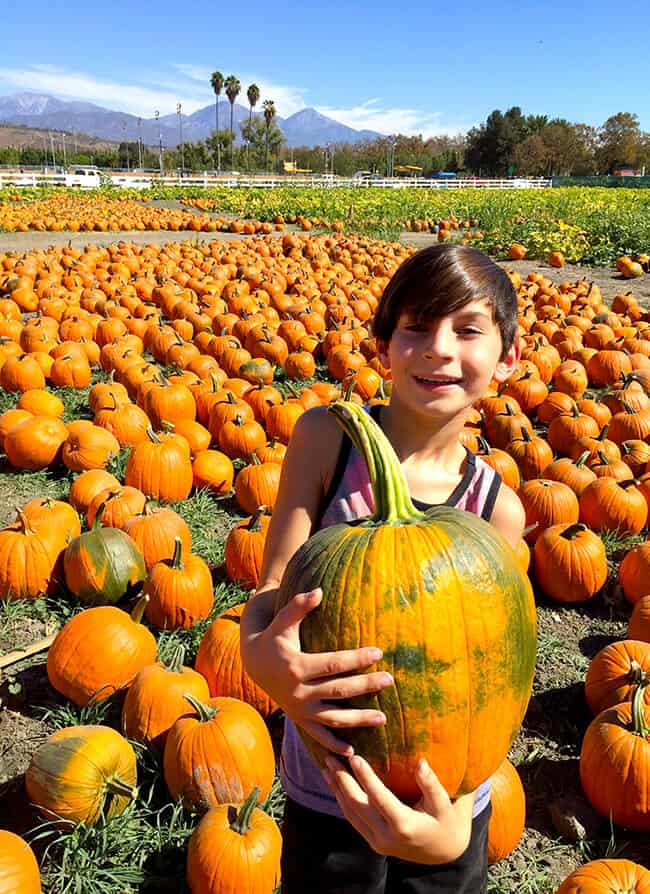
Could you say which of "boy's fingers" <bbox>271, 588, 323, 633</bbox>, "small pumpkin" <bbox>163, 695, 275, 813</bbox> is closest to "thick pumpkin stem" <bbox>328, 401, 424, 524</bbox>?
"boy's fingers" <bbox>271, 588, 323, 633</bbox>

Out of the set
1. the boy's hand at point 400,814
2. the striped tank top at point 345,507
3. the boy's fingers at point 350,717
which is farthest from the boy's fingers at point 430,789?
the striped tank top at point 345,507

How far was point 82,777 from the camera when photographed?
8.43 feet

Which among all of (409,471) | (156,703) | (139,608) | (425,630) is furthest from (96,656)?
(425,630)

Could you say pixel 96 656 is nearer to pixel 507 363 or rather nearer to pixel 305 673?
pixel 305 673

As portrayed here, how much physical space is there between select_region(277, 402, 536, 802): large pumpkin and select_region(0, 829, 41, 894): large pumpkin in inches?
58.3

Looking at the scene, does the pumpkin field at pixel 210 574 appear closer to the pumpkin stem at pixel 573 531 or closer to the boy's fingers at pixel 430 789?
the pumpkin stem at pixel 573 531

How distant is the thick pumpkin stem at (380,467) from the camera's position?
1.45 m

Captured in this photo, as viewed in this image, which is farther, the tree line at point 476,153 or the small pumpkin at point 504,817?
the tree line at point 476,153

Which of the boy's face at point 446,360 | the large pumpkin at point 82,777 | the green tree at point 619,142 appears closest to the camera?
the boy's face at point 446,360

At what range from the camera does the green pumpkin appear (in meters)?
3.85

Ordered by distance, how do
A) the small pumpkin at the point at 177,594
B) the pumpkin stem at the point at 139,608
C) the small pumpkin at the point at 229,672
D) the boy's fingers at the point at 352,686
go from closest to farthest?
the boy's fingers at the point at 352,686 → the small pumpkin at the point at 229,672 → the pumpkin stem at the point at 139,608 → the small pumpkin at the point at 177,594

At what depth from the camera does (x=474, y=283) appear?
1.89 meters

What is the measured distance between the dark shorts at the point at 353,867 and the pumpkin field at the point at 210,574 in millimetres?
376

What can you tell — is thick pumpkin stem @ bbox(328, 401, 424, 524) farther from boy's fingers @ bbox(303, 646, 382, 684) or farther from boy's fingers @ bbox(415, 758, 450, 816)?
boy's fingers @ bbox(415, 758, 450, 816)
